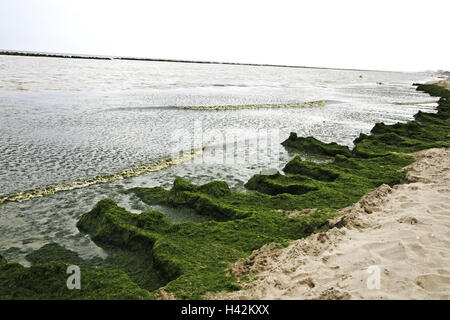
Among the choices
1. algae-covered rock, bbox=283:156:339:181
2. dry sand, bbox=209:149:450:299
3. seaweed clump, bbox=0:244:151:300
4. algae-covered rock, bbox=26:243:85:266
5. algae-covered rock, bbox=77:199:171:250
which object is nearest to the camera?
dry sand, bbox=209:149:450:299

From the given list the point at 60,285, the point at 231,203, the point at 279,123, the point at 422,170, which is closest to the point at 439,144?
the point at 422,170

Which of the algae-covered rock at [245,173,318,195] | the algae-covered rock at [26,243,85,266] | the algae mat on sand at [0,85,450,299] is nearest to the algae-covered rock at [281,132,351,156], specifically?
the algae mat on sand at [0,85,450,299]

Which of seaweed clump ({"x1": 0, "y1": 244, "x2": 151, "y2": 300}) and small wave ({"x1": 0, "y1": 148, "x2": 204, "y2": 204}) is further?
small wave ({"x1": 0, "y1": 148, "x2": 204, "y2": 204})

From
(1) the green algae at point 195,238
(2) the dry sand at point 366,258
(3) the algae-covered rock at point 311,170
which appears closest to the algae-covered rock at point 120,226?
(1) the green algae at point 195,238

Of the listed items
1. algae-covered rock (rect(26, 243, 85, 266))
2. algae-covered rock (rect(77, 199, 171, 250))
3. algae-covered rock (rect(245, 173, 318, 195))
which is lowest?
algae-covered rock (rect(26, 243, 85, 266))

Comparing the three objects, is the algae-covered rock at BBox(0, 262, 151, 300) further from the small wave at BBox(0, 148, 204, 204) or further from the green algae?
the small wave at BBox(0, 148, 204, 204)

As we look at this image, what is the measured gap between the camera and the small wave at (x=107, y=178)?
7556 millimetres

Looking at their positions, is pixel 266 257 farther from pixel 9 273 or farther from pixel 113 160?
pixel 113 160

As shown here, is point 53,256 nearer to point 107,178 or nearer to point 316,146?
point 107,178

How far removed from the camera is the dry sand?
11.6 feet

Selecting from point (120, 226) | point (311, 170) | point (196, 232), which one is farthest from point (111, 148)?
point (196, 232)

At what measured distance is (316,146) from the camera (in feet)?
42.2

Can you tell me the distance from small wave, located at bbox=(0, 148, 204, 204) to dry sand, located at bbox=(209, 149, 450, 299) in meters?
5.68
